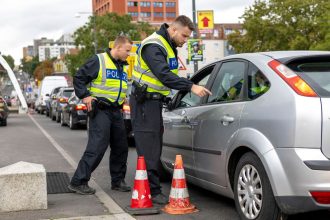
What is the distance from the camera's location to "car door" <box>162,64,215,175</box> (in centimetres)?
586

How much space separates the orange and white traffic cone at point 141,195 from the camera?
5.43 meters

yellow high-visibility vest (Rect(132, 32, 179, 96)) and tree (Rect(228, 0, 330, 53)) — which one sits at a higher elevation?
tree (Rect(228, 0, 330, 53))

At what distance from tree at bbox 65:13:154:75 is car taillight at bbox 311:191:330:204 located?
49.8m

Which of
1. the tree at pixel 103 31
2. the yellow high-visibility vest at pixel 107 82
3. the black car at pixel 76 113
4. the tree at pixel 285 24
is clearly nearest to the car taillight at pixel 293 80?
the yellow high-visibility vest at pixel 107 82

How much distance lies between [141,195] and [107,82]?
1602mm

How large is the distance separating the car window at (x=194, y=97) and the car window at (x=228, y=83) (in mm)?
280

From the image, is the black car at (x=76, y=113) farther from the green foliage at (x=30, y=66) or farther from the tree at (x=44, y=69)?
the green foliage at (x=30, y=66)

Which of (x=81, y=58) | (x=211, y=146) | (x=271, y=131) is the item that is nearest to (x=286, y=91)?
(x=271, y=131)

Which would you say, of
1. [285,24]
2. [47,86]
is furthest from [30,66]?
[285,24]

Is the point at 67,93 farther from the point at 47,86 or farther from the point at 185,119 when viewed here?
the point at 185,119

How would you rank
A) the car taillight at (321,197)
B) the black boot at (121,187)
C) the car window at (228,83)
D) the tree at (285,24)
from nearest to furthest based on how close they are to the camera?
the car taillight at (321,197)
the car window at (228,83)
the black boot at (121,187)
the tree at (285,24)

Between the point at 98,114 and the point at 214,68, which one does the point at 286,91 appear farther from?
the point at 98,114

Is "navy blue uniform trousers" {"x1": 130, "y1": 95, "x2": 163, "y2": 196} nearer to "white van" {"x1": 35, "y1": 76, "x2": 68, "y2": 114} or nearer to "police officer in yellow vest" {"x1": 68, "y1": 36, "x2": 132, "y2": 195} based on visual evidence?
"police officer in yellow vest" {"x1": 68, "y1": 36, "x2": 132, "y2": 195}

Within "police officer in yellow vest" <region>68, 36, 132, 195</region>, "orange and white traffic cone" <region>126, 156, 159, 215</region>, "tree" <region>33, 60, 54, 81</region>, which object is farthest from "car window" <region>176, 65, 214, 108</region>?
"tree" <region>33, 60, 54, 81</region>
